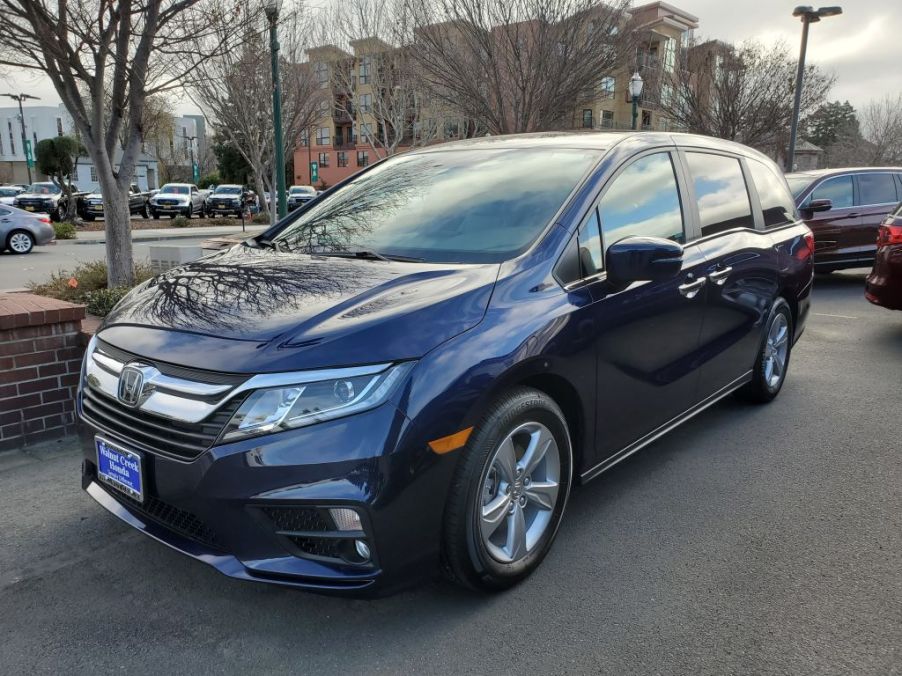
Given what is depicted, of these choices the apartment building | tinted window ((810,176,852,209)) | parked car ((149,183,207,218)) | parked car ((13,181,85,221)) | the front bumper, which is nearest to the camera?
the front bumper

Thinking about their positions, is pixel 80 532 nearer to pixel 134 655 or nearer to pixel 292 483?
pixel 134 655

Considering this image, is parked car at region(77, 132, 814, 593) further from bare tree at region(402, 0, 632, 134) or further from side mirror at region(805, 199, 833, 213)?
bare tree at region(402, 0, 632, 134)

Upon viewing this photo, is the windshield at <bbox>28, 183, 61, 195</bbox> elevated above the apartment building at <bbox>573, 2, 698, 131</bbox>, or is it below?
A: below

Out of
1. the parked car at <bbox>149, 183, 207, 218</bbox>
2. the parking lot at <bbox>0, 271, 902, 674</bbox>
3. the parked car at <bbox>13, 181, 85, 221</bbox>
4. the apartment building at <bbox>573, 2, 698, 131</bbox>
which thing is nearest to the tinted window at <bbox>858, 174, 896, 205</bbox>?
the apartment building at <bbox>573, 2, 698, 131</bbox>

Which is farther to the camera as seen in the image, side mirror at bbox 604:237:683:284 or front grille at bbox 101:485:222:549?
side mirror at bbox 604:237:683:284

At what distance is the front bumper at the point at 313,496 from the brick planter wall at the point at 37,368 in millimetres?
2295

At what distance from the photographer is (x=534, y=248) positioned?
2846mm

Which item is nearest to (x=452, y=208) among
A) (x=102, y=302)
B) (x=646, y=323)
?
(x=646, y=323)

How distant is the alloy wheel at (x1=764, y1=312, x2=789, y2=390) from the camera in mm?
4840

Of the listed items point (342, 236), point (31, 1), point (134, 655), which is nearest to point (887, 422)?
point (342, 236)

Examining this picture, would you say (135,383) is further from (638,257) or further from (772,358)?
(772,358)

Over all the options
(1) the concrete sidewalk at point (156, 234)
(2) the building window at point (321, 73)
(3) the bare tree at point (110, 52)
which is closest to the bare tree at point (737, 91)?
(2) the building window at point (321, 73)

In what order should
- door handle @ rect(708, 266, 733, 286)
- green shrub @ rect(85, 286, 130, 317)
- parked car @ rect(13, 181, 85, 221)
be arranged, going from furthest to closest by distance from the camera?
parked car @ rect(13, 181, 85, 221) → green shrub @ rect(85, 286, 130, 317) → door handle @ rect(708, 266, 733, 286)

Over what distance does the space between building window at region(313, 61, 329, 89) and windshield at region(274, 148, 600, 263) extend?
22109 millimetres
